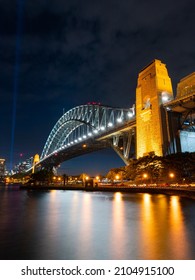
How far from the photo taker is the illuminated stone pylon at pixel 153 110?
32188 millimetres

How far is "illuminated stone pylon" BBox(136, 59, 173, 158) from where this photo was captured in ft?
106

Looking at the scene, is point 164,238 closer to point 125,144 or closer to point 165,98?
point 165,98

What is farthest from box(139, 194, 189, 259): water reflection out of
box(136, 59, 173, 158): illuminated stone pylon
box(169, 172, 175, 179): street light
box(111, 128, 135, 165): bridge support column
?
box(111, 128, 135, 165): bridge support column

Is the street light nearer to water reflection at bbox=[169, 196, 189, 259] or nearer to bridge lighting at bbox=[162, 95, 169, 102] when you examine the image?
bridge lighting at bbox=[162, 95, 169, 102]

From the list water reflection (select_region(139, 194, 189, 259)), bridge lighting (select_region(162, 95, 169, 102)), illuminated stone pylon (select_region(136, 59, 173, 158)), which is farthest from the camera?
bridge lighting (select_region(162, 95, 169, 102))

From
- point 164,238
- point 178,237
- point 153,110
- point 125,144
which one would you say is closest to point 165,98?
point 153,110

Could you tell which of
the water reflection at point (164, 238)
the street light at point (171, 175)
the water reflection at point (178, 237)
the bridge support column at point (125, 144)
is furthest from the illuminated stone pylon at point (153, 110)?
the water reflection at point (164, 238)

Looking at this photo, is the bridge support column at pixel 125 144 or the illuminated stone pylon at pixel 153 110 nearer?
the illuminated stone pylon at pixel 153 110

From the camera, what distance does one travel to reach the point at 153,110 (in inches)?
1335

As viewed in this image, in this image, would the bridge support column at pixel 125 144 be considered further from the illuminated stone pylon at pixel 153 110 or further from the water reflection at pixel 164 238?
the water reflection at pixel 164 238

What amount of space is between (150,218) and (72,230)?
13.6 ft

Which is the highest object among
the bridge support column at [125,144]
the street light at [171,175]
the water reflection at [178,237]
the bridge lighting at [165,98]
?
the bridge lighting at [165,98]

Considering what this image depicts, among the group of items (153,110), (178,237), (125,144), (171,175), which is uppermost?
(153,110)

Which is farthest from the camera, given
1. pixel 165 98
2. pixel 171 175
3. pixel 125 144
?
pixel 125 144
